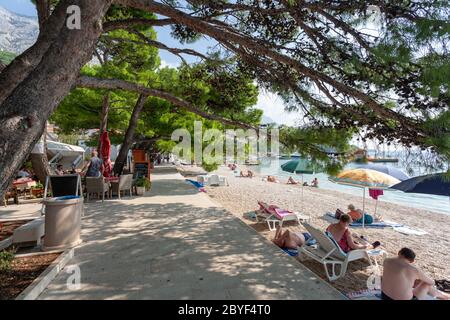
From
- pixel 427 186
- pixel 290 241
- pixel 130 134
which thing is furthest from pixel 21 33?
pixel 427 186

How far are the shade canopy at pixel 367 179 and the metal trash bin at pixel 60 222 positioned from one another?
621cm

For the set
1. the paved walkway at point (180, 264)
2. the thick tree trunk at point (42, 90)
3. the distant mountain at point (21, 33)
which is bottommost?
the paved walkway at point (180, 264)

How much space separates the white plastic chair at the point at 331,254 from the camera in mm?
4195

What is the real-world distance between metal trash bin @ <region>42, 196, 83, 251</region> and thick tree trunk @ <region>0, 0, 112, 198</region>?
1.90m

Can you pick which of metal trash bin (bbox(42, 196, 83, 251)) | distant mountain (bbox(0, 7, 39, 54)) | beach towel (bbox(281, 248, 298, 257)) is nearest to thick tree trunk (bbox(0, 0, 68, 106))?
metal trash bin (bbox(42, 196, 83, 251))

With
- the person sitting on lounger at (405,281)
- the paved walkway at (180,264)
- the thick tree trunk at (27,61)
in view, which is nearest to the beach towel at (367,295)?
the person sitting on lounger at (405,281)

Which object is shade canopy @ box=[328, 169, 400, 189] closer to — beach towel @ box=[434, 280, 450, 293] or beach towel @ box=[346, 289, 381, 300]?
beach towel @ box=[434, 280, 450, 293]

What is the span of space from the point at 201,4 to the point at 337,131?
11.3 ft

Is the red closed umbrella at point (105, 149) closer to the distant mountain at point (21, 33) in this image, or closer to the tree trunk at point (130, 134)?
the tree trunk at point (130, 134)

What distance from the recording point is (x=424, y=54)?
3.09 metres

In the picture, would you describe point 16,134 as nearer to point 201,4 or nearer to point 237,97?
point 201,4

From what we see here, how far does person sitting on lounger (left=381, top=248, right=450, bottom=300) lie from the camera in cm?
304

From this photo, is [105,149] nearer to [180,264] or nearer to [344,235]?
[180,264]
